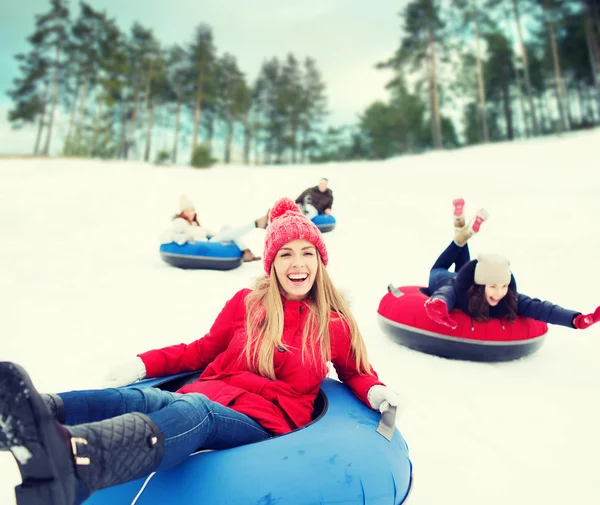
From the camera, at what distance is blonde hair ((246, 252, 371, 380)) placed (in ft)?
5.96

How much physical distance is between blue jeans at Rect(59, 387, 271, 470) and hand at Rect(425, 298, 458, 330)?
172 cm

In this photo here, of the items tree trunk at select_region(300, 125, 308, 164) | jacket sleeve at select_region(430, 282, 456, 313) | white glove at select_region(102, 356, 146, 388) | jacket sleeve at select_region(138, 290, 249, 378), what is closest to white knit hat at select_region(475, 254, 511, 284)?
jacket sleeve at select_region(430, 282, 456, 313)

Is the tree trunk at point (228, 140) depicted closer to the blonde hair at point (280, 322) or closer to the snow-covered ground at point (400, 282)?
the snow-covered ground at point (400, 282)

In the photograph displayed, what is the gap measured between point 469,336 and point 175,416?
2332 mm

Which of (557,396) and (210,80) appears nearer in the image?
(557,396)

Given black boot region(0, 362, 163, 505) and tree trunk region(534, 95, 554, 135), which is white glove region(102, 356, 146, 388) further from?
tree trunk region(534, 95, 554, 135)

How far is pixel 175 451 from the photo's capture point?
1.24 meters

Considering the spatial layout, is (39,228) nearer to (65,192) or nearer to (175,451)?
(65,192)

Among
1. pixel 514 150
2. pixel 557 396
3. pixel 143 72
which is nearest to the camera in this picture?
pixel 557 396

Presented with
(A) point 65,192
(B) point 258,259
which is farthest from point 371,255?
(A) point 65,192

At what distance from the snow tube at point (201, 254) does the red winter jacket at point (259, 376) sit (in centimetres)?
→ 389

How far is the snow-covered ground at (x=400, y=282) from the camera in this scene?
212 cm

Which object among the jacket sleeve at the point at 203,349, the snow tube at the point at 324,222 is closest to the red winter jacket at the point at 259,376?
the jacket sleeve at the point at 203,349

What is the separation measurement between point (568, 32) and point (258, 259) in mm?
21922
